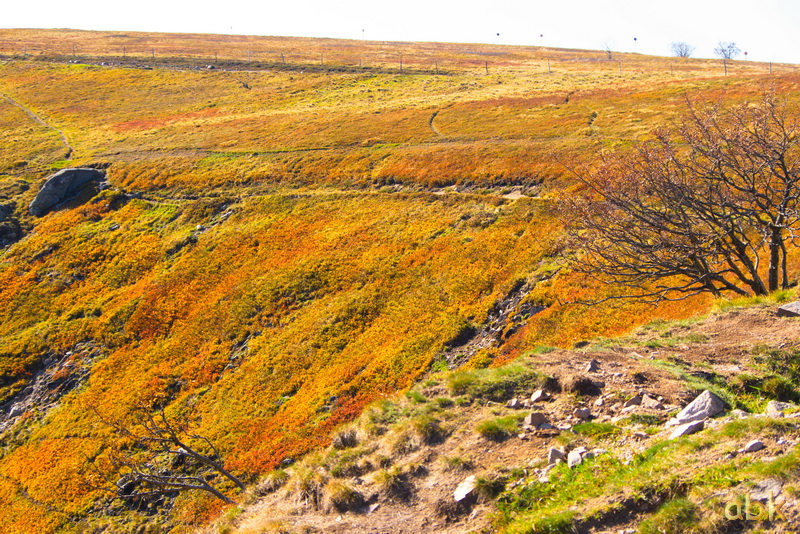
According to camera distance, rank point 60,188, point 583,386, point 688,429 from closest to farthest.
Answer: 1. point 688,429
2. point 583,386
3. point 60,188

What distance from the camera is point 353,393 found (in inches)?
1069

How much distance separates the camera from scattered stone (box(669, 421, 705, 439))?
11172mm

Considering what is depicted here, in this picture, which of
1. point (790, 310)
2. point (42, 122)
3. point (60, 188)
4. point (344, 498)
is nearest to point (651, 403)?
point (790, 310)

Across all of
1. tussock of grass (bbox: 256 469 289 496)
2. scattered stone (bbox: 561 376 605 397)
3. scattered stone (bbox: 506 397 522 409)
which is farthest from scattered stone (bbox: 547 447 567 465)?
tussock of grass (bbox: 256 469 289 496)

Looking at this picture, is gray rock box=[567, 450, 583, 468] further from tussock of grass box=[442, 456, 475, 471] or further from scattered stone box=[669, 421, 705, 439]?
tussock of grass box=[442, 456, 475, 471]

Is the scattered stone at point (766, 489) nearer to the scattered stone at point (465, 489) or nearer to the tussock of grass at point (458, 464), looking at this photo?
the scattered stone at point (465, 489)

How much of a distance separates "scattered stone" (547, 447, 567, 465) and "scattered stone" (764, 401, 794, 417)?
431 centimetres

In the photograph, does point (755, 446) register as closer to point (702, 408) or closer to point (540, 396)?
point (702, 408)

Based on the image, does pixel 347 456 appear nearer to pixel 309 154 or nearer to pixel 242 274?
pixel 242 274

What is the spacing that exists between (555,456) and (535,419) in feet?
6.13

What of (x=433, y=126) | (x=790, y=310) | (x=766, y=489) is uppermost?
(x=433, y=126)

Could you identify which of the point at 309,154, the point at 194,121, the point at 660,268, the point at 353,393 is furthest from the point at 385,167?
the point at 194,121

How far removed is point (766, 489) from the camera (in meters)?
8.32

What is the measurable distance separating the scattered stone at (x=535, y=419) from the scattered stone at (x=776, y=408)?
Result: 4846 millimetres
